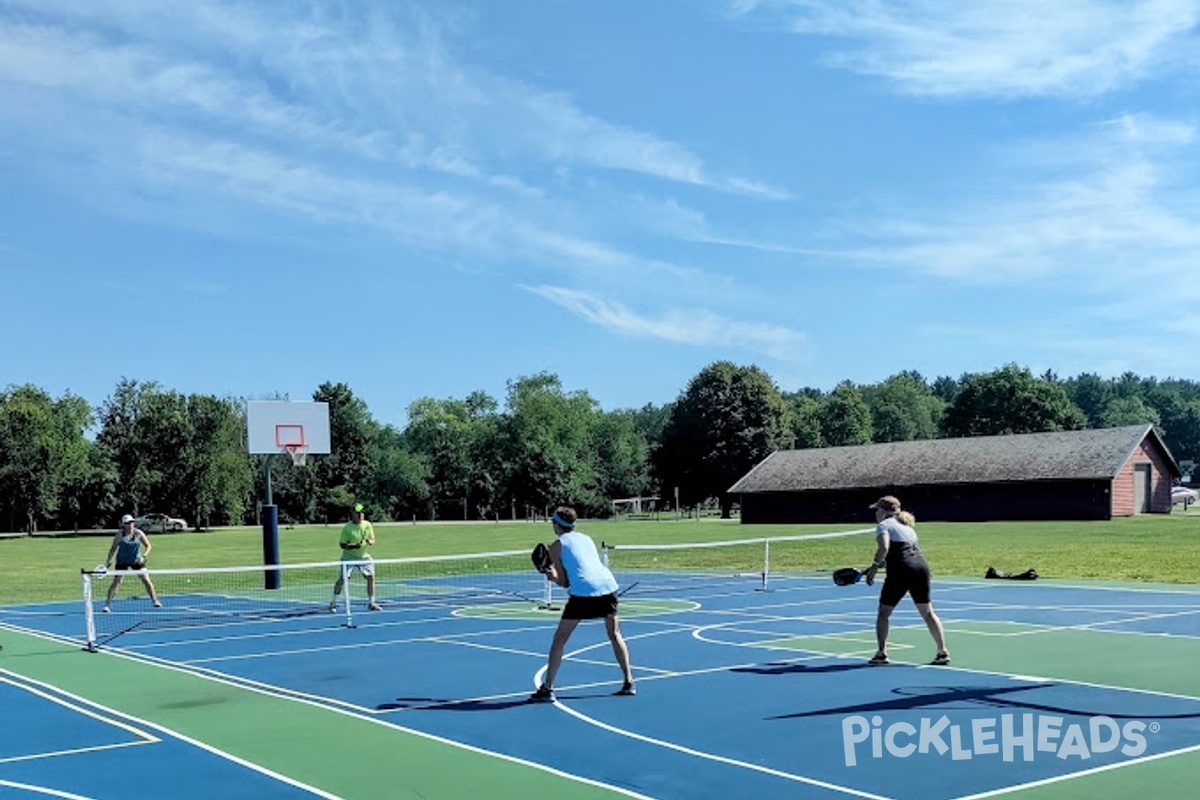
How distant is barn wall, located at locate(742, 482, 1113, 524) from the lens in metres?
62.3

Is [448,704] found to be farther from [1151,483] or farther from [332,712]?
[1151,483]

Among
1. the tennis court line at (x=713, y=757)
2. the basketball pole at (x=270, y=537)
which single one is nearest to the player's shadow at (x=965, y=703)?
the tennis court line at (x=713, y=757)

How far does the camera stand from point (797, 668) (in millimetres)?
14938

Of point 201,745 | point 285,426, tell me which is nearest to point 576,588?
point 201,745

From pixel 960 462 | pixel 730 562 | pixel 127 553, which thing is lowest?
pixel 730 562

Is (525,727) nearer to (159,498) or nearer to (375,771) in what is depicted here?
(375,771)

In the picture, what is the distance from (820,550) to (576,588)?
110 ft

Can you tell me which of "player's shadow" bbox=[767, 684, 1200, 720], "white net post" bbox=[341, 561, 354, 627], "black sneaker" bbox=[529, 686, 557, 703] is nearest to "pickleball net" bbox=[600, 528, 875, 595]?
"white net post" bbox=[341, 561, 354, 627]

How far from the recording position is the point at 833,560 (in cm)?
3941

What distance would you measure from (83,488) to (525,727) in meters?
91.9

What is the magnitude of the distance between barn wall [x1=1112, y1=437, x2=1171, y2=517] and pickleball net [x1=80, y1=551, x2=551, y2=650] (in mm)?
34761

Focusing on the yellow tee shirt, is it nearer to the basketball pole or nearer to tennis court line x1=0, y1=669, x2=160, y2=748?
the basketball pole

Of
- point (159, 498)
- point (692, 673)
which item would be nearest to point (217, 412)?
point (159, 498)

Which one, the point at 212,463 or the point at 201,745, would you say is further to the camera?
the point at 212,463
